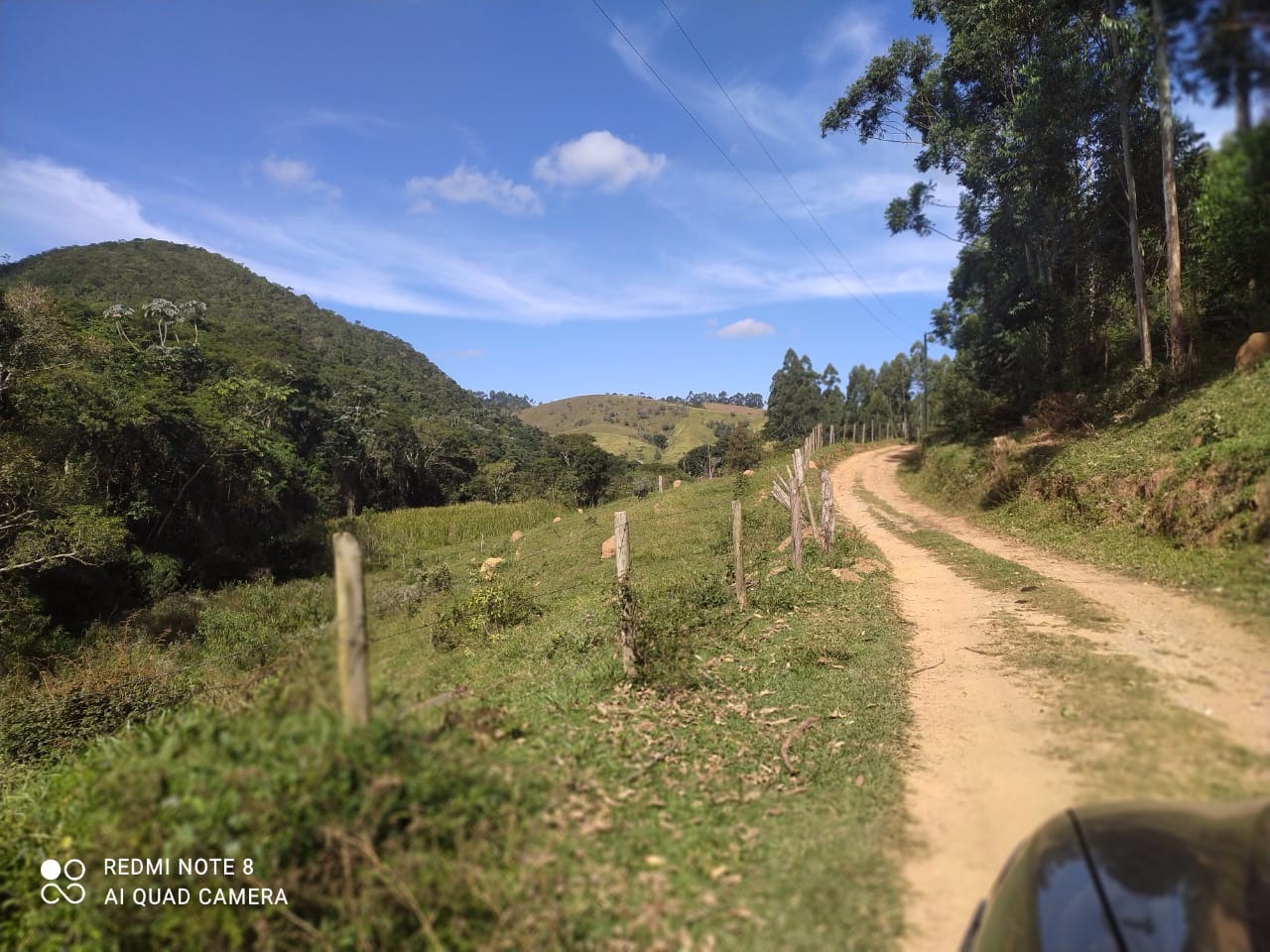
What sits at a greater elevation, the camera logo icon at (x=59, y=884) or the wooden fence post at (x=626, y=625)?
the wooden fence post at (x=626, y=625)

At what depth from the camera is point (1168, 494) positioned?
9336 millimetres

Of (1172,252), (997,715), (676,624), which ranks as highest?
(1172,252)

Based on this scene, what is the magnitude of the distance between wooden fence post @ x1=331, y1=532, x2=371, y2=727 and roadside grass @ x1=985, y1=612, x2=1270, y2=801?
4.13 metres

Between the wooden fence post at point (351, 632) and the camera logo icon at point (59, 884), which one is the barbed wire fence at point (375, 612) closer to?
the wooden fence post at point (351, 632)

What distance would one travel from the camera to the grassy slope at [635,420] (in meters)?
137

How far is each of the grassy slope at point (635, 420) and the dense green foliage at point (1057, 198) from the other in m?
97.5

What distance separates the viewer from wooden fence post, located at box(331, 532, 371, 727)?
3479 millimetres

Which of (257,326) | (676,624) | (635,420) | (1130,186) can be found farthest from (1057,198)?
(635,420)

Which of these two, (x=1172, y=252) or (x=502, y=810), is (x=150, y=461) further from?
(x=1172, y=252)

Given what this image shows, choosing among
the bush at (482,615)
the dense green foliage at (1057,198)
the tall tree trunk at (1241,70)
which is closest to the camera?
the tall tree trunk at (1241,70)

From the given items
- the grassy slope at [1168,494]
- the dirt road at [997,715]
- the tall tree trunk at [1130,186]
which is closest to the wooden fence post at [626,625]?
the dirt road at [997,715]

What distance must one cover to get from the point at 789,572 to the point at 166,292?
92.2m

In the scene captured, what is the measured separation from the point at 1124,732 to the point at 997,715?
112 centimetres

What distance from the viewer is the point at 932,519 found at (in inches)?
687
